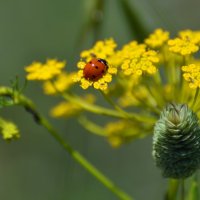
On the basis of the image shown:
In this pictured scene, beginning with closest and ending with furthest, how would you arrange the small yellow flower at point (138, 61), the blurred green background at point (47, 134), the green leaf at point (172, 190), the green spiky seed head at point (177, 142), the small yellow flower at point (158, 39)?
the green spiky seed head at point (177, 142) < the small yellow flower at point (138, 61) < the green leaf at point (172, 190) < the small yellow flower at point (158, 39) < the blurred green background at point (47, 134)

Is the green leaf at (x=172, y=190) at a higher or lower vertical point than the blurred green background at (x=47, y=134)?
lower

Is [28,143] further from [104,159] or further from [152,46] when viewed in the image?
[152,46]

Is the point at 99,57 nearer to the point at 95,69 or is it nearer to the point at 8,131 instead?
the point at 95,69

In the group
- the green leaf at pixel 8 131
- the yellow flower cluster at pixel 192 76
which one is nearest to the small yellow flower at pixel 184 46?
the yellow flower cluster at pixel 192 76

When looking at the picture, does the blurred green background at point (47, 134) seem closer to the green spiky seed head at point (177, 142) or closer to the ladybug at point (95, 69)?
the ladybug at point (95, 69)

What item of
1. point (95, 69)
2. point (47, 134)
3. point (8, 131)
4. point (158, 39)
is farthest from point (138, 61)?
point (47, 134)

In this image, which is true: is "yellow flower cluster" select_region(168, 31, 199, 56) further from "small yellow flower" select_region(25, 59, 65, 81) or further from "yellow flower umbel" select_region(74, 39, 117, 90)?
"small yellow flower" select_region(25, 59, 65, 81)
